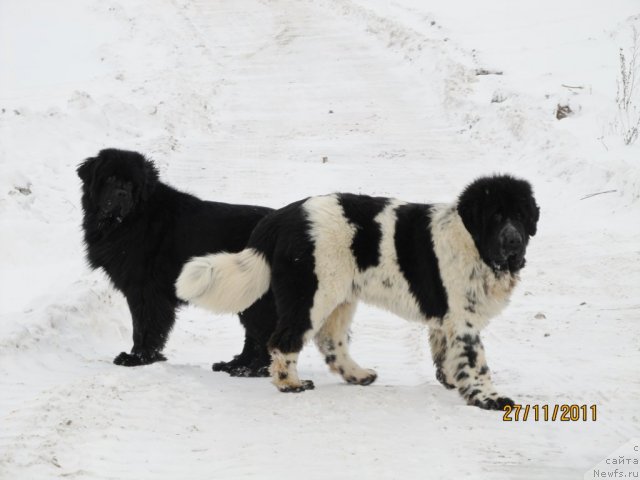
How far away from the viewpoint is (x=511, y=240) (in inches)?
230

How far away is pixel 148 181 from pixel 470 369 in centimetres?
346

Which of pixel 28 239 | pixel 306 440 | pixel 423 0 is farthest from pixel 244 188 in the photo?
pixel 423 0

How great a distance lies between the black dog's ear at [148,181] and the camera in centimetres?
743

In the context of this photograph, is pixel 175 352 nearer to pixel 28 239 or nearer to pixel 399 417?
pixel 399 417

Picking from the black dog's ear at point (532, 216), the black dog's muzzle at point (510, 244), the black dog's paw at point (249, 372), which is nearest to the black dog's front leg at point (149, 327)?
the black dog's paw at point (249, 372)

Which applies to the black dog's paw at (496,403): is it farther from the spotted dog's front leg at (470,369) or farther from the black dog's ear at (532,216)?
the black dog's ear at (532,216)

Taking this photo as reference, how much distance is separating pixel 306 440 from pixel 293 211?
6.49 feet

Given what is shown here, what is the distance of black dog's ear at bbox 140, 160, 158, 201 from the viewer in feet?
24.4

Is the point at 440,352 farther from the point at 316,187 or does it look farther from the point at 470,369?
the point at 316,187

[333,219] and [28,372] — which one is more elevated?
[333,219]

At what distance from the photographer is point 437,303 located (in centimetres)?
613

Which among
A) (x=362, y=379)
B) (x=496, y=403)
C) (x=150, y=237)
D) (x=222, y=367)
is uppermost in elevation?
(x=150, y=237)
